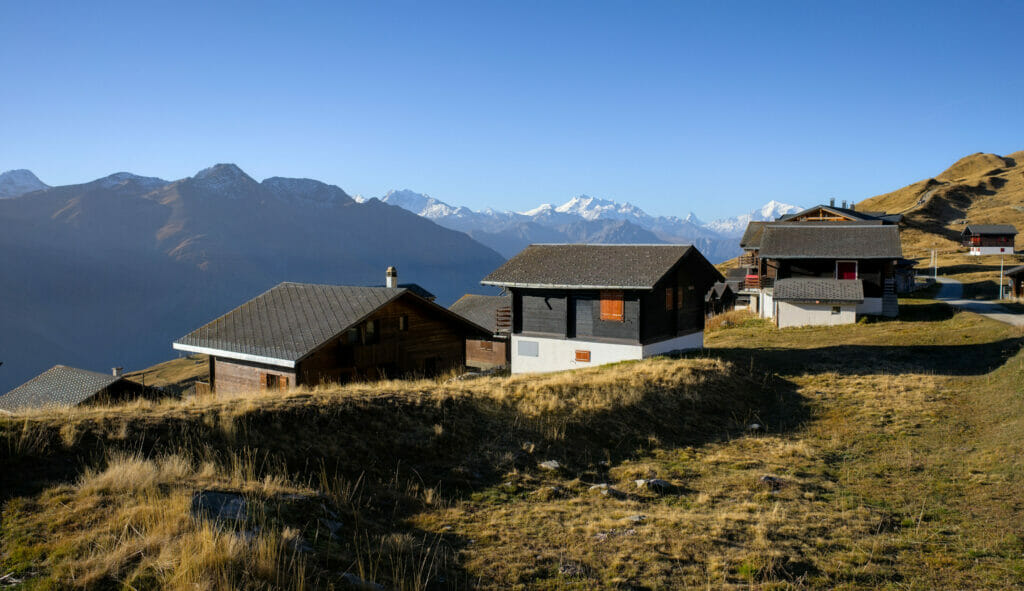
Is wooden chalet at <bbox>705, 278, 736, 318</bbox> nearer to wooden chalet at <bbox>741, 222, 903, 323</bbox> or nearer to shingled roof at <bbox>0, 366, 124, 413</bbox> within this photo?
wooden chalet at <bbox>741, 222, 903, 323</bbox>

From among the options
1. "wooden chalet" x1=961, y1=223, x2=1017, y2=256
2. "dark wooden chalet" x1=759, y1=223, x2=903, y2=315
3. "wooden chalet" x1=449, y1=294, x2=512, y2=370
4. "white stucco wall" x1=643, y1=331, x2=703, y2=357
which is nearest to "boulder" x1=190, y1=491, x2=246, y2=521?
"white stucco wall" x1=643, y1=331, x2=703, y2=357

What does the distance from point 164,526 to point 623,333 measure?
25154mm

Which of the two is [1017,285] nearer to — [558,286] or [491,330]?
[491,330]

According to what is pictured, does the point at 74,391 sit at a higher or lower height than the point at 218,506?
lower

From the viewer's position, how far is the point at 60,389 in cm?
3072

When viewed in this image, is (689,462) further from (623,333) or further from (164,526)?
(623,333)

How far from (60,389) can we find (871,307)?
51.0m

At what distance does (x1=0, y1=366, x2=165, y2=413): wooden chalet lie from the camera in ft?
96.9

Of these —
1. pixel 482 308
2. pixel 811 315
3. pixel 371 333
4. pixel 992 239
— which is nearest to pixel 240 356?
pixel 371 333

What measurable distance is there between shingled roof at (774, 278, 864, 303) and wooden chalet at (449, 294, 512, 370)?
65.4ft

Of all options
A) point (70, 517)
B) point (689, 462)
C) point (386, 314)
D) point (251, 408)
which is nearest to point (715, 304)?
point (386, 314)

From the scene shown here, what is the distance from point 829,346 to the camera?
34562 mm

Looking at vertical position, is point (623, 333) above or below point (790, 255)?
below

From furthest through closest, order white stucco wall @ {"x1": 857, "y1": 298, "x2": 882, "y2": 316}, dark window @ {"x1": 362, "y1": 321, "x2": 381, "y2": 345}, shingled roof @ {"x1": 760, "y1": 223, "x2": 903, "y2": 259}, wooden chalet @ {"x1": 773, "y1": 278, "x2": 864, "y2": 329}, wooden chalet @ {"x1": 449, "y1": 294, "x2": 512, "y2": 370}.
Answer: wooden chalet @ {"x1": 449, "y1": 294, "x2": 512, "y2": 370} → white stucco wall @ {"x1": 857, "y1": 298, "x2": 882, "y2": 316} → shingled roof @ {"x1": 760, "y1": 223, "x2": 903, "y2": 259} → wooden chalet @ {"x1": 773, "y1": 278, "x2": 864, "y2": 329} → dark window @ {"x1": 362, "y1": 321, "x2": 381, "y2": 345}
